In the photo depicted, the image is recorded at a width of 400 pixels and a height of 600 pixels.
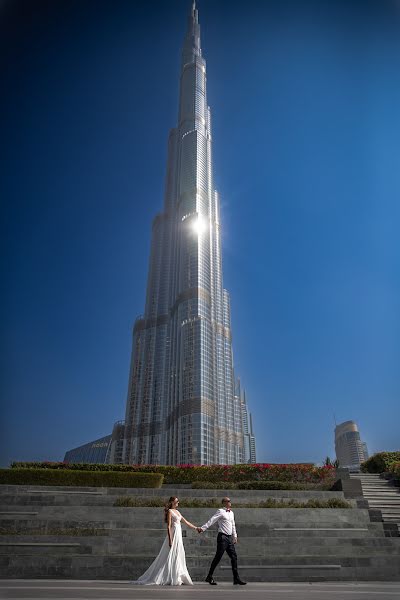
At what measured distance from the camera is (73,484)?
70.2 ft

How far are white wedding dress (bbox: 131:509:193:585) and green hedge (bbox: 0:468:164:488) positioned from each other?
11.6 meters

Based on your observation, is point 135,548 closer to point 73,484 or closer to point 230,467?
point 73,484

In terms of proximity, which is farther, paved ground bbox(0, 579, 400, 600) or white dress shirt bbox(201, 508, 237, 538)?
white dress shirt bbox(201, 508, 237, 538)

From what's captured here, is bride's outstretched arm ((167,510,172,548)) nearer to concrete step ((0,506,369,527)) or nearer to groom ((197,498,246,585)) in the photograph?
groom ((197,498,246,585))

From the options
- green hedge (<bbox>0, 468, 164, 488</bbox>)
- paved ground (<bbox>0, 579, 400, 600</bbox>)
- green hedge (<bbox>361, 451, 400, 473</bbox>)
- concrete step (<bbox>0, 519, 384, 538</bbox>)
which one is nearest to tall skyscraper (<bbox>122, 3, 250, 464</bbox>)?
green hedge (<bbox>361, 451, 400, 473</bbox>)

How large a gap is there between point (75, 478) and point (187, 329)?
109590 millimetres

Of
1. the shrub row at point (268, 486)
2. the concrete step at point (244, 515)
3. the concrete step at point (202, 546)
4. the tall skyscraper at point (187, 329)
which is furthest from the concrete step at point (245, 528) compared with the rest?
the tall skyscraper at point (187, 329)

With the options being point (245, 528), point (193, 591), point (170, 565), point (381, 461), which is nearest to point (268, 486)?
point (245, 528)

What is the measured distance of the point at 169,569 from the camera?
31.6 ft

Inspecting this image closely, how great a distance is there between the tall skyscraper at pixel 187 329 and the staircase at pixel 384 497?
308 ft

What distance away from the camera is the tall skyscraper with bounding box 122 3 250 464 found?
12344cm

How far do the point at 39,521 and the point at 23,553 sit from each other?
266 centimetres

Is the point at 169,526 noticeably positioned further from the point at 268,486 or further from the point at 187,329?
the point at 187,329

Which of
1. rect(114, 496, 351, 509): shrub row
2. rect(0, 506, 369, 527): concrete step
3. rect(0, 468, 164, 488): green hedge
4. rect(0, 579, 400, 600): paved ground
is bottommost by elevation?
rect(0, 579, 400, 600): paved ground
